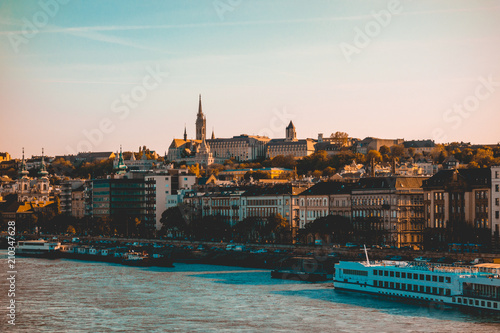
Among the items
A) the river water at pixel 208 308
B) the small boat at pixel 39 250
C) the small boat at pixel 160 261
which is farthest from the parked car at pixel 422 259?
the small boat at pixel 39 250

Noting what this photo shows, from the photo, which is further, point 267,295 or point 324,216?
point 324,216

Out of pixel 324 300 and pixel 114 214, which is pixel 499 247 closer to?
pixel 324 300

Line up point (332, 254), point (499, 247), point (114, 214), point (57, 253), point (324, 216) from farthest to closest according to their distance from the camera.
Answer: point (114, 214) → point (57, 253) → point (324, 216) → point (332, 254) → point (499, 247)

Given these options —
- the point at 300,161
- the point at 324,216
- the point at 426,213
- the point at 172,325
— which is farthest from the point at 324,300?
the point at 300,161

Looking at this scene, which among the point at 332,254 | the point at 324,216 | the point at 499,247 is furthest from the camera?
the point at 324,216

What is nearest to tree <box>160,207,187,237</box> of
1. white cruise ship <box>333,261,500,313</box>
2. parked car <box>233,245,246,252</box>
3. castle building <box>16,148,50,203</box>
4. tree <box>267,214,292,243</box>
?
tree <box>267,214,292,243</box>

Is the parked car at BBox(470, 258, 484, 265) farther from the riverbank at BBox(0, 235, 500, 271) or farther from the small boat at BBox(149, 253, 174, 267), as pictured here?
the small boat at BBox(149, 253, 174, 267)

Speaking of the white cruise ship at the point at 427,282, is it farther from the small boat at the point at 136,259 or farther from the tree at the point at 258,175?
the tree at the point at 258,175
